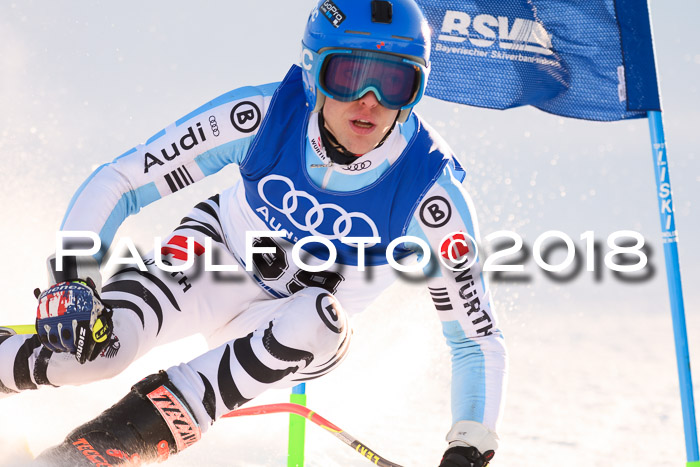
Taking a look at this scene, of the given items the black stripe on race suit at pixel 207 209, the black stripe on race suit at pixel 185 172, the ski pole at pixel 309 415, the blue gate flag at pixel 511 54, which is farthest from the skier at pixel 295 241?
the blue gate flag at pixel 511 54

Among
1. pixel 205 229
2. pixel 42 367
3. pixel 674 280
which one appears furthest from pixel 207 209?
pixel 674 280

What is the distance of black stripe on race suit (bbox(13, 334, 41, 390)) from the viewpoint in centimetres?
304

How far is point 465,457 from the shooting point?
2814mm

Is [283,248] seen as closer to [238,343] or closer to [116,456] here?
[238,343]

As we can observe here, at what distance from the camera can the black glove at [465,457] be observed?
2779 millimetres

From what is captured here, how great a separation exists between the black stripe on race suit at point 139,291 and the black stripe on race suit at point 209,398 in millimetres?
643

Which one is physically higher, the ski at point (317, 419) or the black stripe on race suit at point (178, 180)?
the black stripe on race suit at point (178, 180)

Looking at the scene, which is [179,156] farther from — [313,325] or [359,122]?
[313,325]

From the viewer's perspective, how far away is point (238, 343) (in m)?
2.78

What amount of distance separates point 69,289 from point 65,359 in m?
0.47

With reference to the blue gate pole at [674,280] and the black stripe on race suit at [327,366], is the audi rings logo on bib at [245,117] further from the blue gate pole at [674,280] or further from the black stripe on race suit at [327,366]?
the blue gate pole at [674,280]

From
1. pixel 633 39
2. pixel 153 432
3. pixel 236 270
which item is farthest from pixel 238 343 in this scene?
pixel 633 39

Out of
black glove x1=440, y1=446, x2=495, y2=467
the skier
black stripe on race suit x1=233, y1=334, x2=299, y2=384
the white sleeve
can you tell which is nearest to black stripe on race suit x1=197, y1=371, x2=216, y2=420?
the skier

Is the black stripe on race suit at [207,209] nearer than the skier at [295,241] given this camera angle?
No
